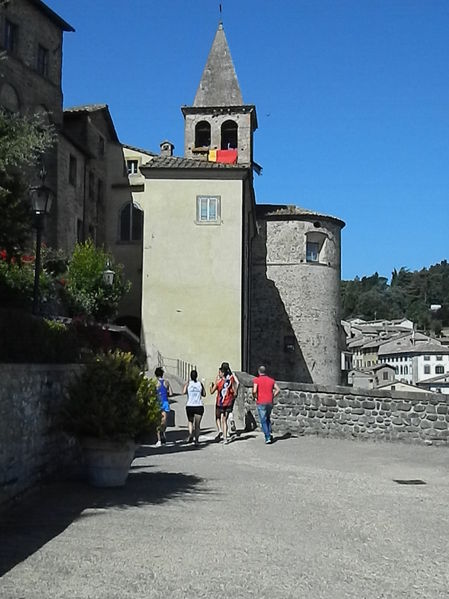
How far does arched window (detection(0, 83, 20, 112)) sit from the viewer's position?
3107 cm

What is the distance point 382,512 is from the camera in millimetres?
9297

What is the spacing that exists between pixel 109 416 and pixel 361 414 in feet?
→ 28.8

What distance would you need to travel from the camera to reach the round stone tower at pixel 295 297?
4734 centimetres

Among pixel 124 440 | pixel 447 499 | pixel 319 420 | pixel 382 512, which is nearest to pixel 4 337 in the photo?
pixel 124 440

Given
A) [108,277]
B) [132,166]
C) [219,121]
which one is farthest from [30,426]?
[219,121]

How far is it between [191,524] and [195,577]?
2.11 meters

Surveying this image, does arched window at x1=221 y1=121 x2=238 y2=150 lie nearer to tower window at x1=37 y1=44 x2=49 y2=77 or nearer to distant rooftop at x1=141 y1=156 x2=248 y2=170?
distant rooftop at x1=141 y1=156 x2=248 y2=170

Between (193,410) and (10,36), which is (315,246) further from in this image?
(193,410)

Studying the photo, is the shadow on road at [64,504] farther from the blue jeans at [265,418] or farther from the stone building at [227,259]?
the stone building at [227,259]

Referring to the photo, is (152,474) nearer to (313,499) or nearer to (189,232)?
(313,499)

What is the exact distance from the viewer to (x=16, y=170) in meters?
9.44

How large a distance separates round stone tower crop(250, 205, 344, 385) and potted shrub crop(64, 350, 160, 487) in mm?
36742

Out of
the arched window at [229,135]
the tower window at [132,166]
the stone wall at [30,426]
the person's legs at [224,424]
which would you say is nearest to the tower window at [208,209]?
the tower window at [132,166]

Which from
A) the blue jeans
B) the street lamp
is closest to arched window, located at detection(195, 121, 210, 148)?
the street lamp
